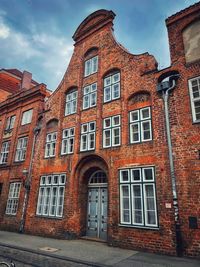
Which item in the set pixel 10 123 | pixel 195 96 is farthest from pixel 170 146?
pixel 10 123

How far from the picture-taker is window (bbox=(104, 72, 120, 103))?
12.3 meters

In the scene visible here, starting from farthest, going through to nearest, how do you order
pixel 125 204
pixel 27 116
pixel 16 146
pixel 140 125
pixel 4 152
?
pixel 4 152
pixel 27 116
pixel 16 146
pixel 140 125
pixel 125 204

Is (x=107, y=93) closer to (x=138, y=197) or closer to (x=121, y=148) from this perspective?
(x=121, y=148)

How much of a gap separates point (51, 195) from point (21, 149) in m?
5.91

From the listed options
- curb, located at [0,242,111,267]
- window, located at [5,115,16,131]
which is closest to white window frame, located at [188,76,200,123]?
curb, located at [0,242,111,267]

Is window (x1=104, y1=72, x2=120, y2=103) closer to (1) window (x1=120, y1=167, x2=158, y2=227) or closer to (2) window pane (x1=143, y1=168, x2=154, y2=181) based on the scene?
(1) window (x1=120, y1=167, x2=158, y2=227)

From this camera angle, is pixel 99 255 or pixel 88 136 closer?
pixel 99 255

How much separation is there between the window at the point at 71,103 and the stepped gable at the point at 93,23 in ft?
15.8

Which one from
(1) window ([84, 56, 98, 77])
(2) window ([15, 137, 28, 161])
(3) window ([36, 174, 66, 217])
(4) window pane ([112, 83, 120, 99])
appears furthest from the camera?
(2) window ([15, 137, 28, 161])

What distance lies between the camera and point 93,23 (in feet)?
50.5

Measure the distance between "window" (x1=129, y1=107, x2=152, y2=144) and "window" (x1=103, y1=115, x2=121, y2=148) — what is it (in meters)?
0.84

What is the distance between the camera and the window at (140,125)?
33.4ft

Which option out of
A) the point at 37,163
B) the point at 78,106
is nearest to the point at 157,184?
the point at 78,106

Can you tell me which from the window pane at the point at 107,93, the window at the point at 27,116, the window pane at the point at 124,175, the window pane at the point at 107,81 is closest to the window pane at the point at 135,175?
the window pane at the point at 124,175
